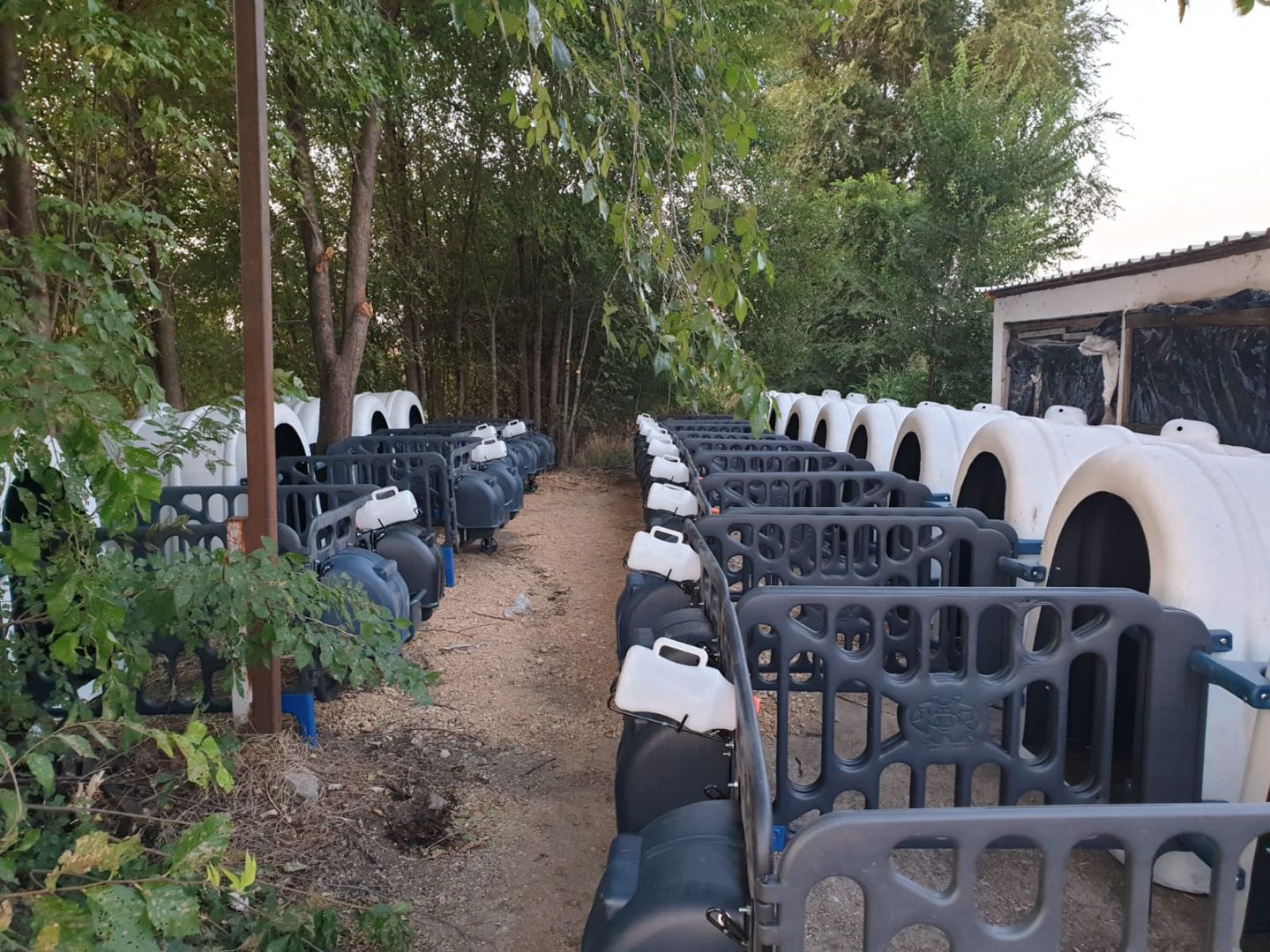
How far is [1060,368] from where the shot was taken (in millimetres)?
12719

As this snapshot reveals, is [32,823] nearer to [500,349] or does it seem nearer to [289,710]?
[289,710]

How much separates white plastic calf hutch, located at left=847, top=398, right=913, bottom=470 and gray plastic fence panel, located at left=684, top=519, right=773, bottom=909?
4847 millimetres

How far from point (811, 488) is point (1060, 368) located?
9332 millimetres

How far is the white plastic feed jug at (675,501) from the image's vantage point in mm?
4953

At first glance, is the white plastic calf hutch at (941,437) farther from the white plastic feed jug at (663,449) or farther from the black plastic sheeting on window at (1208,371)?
the black plastic sheeting on window at (1208,371)

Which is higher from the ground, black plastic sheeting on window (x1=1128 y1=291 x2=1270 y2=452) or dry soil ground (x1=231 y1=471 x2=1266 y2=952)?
black plastic sheeting on window (x1=1128 y1=291 x2=1270 y2=452)

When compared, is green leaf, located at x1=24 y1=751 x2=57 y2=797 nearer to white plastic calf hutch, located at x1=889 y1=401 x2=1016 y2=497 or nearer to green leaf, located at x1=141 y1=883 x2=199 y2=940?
green leaf, located at x1=141 y1=883 x2=199 y2=940

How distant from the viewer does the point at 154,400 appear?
2982 mm

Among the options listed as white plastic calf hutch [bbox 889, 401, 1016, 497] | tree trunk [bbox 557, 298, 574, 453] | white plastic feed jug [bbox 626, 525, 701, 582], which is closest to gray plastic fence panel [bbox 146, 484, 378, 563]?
white plastic feed jug [bbox 626, 525, 701, 582]

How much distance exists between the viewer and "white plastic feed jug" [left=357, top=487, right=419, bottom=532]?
497 centimetres

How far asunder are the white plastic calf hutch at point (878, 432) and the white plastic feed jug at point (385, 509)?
371cm

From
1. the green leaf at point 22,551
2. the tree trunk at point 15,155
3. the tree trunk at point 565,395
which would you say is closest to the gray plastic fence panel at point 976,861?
the green leaf at point 22,551

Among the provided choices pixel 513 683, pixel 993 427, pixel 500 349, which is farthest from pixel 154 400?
pixel 500 349

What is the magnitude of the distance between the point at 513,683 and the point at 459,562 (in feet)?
10.4
